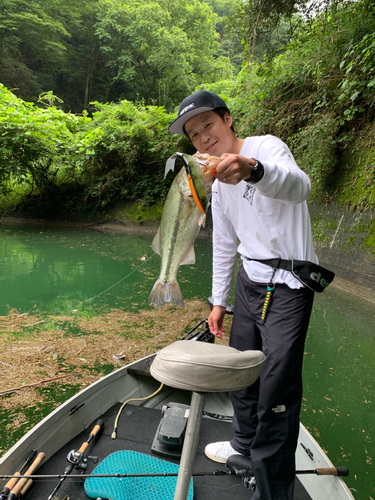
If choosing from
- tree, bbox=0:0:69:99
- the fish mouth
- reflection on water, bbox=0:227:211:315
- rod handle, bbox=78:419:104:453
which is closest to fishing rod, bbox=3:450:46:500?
rod handle, bbox=78:419:104:453

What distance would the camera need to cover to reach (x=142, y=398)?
3053mm

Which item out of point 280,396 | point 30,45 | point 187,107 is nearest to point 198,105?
point 187,107

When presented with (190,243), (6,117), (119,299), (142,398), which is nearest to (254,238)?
(190,243)

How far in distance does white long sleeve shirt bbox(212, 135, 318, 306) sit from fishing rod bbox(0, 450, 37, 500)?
167cm

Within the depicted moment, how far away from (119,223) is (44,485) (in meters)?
15.0

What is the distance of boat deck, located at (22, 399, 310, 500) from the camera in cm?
200

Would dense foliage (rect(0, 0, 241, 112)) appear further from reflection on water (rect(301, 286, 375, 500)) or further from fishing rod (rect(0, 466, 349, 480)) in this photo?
fishing rod (rect(0, 466, 349, 480))

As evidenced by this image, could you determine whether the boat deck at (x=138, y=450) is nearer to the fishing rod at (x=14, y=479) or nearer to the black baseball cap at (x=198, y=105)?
the fishing rod at (x=14, y=479)

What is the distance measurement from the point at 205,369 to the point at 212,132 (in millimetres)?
1277

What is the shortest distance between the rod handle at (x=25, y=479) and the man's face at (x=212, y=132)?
206 cm

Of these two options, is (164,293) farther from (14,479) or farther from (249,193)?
(14,479)

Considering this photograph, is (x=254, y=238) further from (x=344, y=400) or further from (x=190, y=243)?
(x=344, y=400)

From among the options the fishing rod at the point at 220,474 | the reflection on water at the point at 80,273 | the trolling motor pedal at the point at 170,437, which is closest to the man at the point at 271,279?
the fishing rod at the point at 220,474

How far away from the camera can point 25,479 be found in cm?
188
